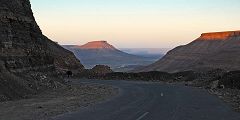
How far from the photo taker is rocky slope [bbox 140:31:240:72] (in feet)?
453

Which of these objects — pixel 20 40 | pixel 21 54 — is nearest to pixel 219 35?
pixel 20 40

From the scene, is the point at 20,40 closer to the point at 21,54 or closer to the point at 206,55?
the point at 21,54

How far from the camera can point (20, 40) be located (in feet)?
110

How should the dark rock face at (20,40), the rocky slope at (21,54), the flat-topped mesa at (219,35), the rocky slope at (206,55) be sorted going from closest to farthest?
the rocky slope at (21,54)
the dark rock face at (20,40)
the rocky slope at (206,55)
the flat-topped mesa at (219,35)

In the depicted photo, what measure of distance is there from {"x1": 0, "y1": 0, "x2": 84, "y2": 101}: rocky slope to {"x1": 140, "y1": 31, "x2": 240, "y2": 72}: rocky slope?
94786 mm

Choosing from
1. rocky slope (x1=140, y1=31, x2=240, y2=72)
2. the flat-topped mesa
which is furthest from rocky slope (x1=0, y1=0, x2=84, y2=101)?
the flat-topped mesa

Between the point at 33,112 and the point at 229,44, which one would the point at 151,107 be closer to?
the point at 33,112

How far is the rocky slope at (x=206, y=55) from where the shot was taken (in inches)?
5433

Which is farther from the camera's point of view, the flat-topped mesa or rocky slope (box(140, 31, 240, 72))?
the flat-topped mesa

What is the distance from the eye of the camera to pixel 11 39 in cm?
3161

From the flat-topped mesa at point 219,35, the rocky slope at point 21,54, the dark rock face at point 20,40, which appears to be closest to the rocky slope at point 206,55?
the flat-topped mesa at point 219,35

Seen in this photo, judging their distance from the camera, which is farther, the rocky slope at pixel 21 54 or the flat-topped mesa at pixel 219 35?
the flat-topped mesa at pixel 219 35

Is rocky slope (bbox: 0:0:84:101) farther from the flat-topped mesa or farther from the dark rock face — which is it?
the flat-topped mesa

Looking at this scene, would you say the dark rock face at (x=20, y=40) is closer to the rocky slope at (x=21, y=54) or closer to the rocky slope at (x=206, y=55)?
the rocky slope at (x=21, y=54)
